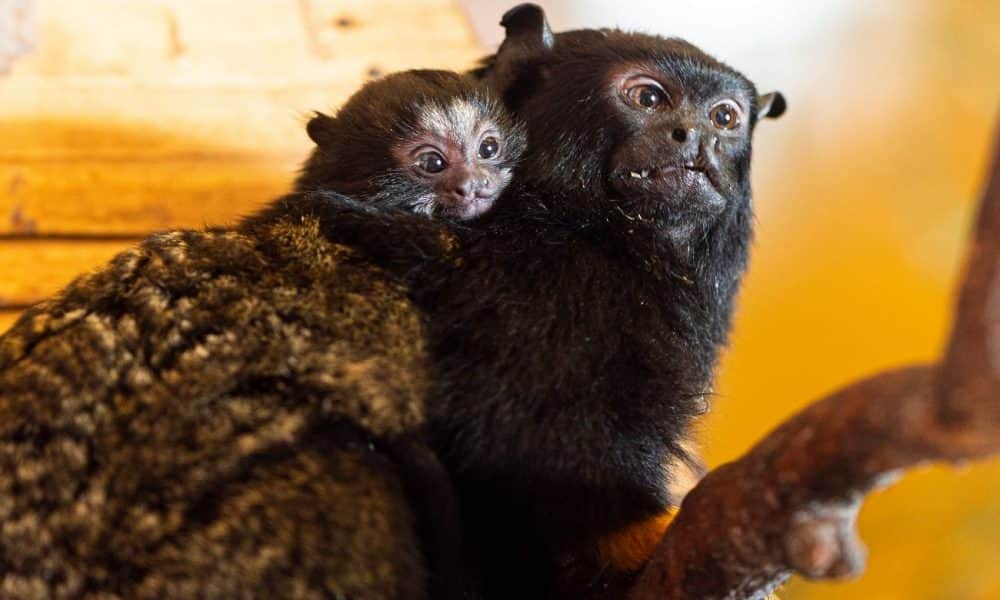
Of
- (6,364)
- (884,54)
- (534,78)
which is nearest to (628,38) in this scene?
(534,78)

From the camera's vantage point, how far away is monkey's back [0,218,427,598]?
1866 mm

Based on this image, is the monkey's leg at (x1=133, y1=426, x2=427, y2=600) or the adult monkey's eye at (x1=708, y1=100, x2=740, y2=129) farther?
the adult monkey's eye at (x1=708, y1=100, x2=740, y2=129)

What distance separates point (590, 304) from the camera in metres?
2.23

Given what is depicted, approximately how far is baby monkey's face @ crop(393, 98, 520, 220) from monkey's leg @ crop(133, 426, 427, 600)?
767mm

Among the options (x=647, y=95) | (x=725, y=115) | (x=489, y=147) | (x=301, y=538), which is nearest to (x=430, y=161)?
(x=489, y=147)

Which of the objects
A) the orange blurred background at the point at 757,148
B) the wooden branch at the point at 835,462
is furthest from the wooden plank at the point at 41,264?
the wooden branch at the point at 835,462

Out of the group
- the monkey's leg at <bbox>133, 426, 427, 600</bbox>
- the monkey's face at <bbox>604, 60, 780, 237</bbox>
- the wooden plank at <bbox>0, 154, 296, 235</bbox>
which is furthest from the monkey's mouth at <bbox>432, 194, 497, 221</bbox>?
the wooden plank at <bbox>0, 154, 296, 235</bbox>

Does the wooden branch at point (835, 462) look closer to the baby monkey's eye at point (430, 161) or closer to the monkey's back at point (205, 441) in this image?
the monkey's back at point (205, 441)

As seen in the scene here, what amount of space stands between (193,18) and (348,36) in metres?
0.51

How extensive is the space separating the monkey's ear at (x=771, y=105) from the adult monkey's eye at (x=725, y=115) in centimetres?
20

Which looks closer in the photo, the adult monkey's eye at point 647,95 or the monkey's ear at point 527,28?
the adult monkey's eye at point 647,95

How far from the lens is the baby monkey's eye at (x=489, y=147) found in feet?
8.41

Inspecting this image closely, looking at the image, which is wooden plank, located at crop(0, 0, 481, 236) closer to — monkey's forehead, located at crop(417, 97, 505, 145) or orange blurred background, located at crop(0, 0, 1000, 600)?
orange blurred background, located at crop(0, 0, 1000, 600)

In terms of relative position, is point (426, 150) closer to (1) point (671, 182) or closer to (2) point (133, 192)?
(1) point (671, 182)
